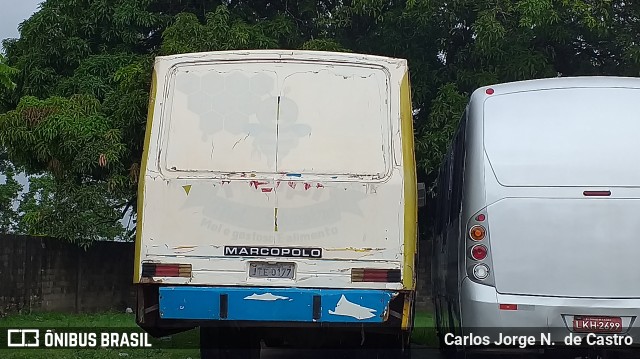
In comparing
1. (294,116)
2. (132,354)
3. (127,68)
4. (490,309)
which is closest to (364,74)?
(294,116)

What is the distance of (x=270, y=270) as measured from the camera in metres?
7.10

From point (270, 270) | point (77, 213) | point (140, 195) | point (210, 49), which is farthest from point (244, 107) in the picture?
point (77, 213)

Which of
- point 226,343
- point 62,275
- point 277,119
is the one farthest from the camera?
point 62,275

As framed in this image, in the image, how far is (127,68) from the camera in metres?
14.6

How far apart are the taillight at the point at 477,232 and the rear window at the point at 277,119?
83 centimetres

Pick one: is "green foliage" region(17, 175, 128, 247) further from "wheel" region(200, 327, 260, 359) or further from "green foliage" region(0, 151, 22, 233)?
"green foliage" region(0, 151, 22, 233)

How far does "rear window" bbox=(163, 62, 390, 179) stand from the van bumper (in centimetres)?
133

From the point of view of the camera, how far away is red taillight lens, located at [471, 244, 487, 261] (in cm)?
697

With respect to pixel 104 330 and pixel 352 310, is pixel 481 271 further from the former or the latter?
pixel 104 330

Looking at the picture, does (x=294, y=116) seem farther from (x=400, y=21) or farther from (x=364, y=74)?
(x=400, y=21)

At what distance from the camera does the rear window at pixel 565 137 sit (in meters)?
6.89

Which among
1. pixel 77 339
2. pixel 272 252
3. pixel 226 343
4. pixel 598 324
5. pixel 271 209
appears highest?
pixel 271 209

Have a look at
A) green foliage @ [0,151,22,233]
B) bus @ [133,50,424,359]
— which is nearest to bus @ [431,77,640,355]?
bus @ [133,50,424,359]

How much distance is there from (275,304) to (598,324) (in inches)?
95.1
